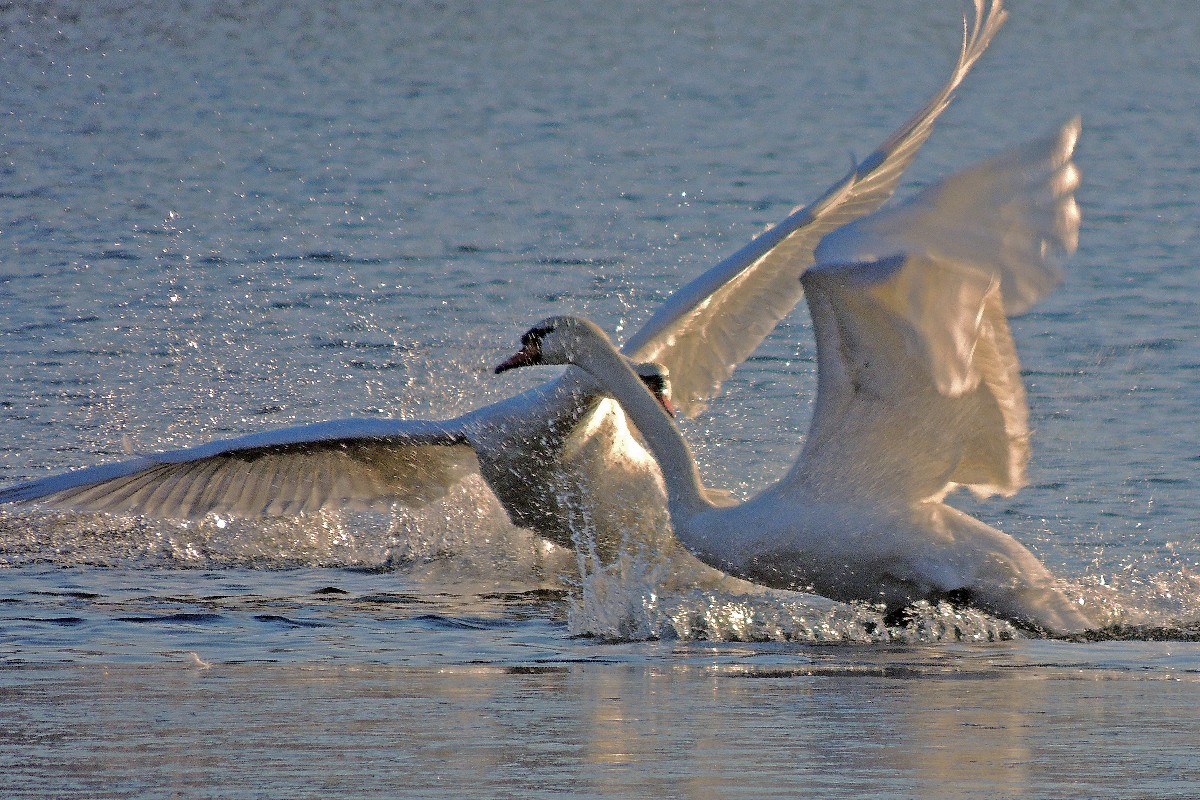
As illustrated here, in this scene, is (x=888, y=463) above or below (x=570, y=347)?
below

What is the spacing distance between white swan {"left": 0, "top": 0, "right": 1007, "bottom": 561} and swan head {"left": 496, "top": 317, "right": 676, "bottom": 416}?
0.24m

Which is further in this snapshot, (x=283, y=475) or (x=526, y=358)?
(x=283, y=475)

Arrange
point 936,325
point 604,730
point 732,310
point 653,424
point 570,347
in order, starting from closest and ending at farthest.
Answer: point 604,730, point 936,325, point 653,424, point 570,347, point 732,310

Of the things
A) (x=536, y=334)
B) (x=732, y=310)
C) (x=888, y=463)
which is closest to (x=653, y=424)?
(x=536, y=334)

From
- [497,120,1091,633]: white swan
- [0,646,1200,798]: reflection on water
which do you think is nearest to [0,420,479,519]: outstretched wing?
[497,120,1091,633]: white swan

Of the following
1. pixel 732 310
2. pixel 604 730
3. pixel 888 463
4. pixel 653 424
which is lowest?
pixel 604 730

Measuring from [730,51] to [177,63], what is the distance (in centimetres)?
763

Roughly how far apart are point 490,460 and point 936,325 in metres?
2.83

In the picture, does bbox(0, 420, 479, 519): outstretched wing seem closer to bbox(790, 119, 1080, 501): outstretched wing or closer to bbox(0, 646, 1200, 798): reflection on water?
bbox(790, 119, 1080, 501): outstretched wing

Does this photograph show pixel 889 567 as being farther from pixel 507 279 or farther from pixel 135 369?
pixel 507 279

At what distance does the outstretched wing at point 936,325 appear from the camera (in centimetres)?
598

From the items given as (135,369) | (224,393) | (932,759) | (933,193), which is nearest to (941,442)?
(933,193)

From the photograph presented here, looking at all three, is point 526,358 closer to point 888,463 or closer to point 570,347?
point 570,347

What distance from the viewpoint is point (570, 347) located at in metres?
8.01
